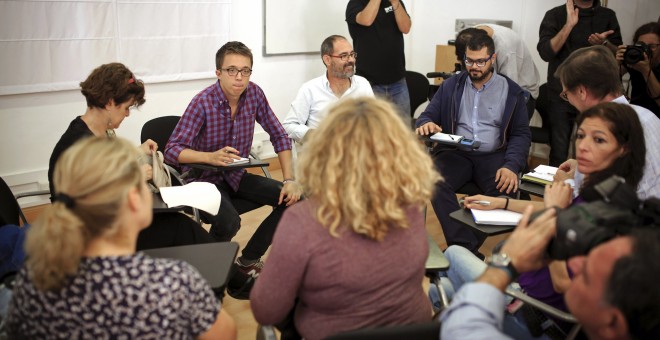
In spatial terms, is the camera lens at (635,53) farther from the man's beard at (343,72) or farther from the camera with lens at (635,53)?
the man's beard at (343,72)

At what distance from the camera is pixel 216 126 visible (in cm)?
307

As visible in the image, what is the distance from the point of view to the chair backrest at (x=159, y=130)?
10.5 feet

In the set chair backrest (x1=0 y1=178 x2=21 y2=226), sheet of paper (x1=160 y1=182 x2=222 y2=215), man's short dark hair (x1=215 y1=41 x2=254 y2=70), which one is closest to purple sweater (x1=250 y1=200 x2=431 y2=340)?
sheet of paper (x1=160 y1=182 x2=222 y2=215)

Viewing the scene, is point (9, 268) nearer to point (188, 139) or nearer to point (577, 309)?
point (188, 139)

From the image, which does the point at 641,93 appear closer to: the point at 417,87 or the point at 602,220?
the point at 417,87

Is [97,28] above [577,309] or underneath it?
above

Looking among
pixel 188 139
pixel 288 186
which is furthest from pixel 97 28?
pixel 288 186

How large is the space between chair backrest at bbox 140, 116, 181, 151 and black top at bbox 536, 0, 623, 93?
9.04 ft

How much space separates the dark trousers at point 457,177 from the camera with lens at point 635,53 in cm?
120

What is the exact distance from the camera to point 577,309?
3.91 ft

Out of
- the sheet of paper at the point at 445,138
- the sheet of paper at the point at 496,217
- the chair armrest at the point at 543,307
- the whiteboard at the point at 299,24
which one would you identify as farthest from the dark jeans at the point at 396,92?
the chair armrest at the point at 543,307

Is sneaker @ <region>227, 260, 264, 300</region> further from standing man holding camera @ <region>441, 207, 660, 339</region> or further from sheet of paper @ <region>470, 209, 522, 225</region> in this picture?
standing man holding camera @ <region>441, 207, 660, 339</region>

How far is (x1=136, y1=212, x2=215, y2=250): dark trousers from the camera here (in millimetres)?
2525

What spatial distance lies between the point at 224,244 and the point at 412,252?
2.29 ft
